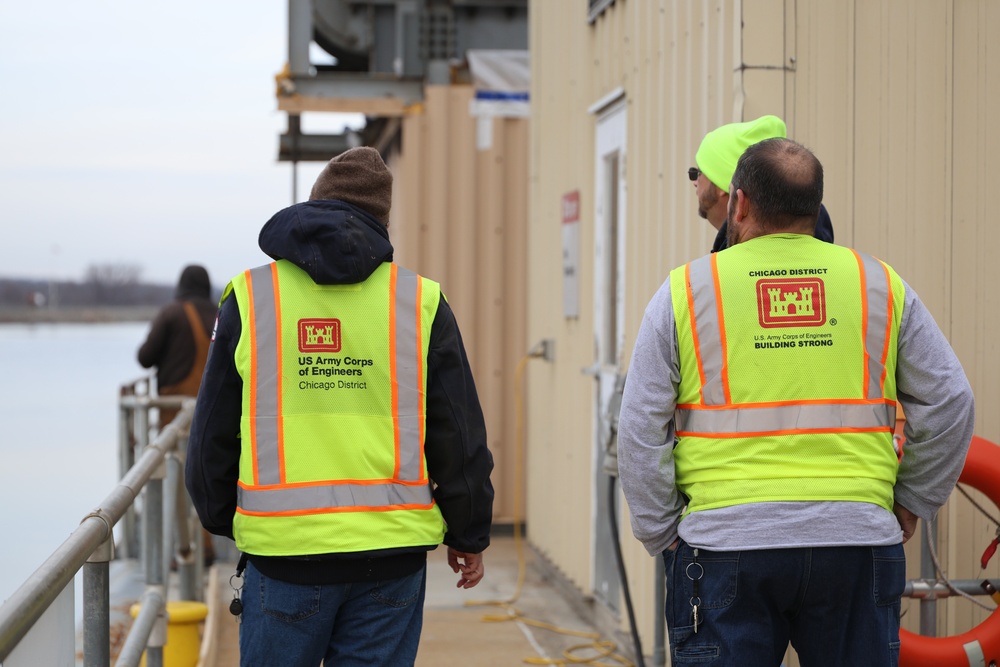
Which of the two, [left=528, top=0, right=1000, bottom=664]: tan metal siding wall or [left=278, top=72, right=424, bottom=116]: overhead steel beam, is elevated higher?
[left=278, top=72, right=424, bottom=116]: overhead steel beam

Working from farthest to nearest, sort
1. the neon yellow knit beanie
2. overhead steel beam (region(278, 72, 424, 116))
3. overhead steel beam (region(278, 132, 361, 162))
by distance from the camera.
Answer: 1. overhead steel beam (region(278, 132, 361, 162))
2. overhead steel beam (region(278, 72, 424, 116))
3. the neon yellow knit beanie

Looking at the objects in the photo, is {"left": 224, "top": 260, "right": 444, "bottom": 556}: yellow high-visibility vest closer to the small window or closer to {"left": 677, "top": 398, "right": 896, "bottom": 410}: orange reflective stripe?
{"left": 677, "top": 398, "right": 896, "bottom": 410}: orange reflective stripe

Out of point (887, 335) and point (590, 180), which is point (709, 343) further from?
point (590, 180)

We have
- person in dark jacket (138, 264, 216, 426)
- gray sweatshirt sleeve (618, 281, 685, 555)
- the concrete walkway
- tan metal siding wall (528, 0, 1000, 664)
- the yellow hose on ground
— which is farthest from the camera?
person in dark jacket (138, 264, 216, 426)

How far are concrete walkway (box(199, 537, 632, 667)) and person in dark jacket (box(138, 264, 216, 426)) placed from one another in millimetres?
1331

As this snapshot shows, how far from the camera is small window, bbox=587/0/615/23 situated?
220 inches

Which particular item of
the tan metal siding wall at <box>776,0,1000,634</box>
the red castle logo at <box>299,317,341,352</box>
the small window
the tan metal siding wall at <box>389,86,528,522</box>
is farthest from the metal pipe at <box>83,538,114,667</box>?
the tan metal siding wall at <box>389,86,528,522</box>

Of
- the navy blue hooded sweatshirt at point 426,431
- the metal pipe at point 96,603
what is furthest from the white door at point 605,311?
the metal pipe at point 96,603

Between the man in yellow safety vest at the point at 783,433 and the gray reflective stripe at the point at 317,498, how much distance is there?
56 cm

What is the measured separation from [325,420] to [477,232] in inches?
232

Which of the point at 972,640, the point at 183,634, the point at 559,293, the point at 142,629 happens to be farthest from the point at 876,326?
the point at 559,293

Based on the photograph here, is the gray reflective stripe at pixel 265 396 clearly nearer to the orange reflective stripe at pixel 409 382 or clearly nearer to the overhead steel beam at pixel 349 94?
the orange reflective stripe at pixel 409 382

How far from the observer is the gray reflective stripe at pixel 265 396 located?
2605 mm

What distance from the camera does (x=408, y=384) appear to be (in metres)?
2.68
